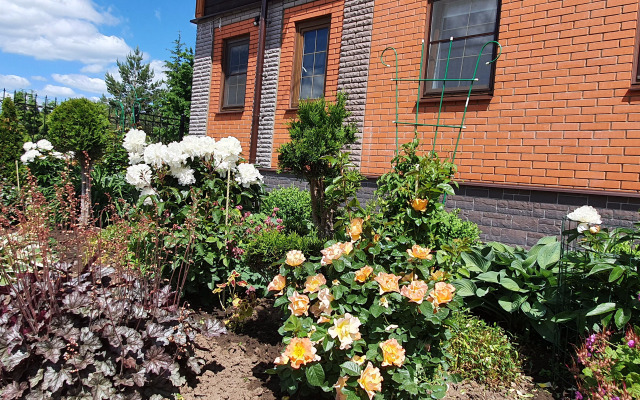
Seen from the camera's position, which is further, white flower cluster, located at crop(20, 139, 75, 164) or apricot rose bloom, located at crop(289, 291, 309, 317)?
white flower cluster, located at crop(20, 139, 75, 164)

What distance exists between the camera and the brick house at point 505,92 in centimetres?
433

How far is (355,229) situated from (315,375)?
2.94 feet

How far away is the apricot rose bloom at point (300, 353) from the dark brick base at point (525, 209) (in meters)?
3.57

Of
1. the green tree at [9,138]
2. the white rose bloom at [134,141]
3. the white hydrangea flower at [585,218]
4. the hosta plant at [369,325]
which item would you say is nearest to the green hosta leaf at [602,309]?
the white hydrangea flower at [585,218]

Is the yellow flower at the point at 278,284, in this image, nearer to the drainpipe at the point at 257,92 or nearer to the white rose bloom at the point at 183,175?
the white rose bloom at the point at 183,175

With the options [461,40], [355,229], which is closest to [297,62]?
[461,40]

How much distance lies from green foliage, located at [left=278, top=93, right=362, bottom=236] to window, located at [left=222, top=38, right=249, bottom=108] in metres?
4.84

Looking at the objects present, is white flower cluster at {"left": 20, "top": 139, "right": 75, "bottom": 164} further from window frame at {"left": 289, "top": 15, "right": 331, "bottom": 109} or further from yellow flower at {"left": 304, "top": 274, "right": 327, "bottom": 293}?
yellow flower at {"left": 304, "top": 274, "right": 327, "bottom": 293}

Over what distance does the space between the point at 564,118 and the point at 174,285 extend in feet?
14.4

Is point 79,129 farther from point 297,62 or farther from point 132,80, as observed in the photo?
point 132,80

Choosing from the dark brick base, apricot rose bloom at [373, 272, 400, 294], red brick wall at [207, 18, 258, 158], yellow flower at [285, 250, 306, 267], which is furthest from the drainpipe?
apricot rose bloom at [373, 272, 400, 294]

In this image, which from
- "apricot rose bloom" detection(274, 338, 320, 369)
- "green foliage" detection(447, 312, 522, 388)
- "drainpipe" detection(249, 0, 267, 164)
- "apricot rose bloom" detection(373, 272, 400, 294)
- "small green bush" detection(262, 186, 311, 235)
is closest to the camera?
"apricot rose bloom" detection(274, 338, 320, 369)

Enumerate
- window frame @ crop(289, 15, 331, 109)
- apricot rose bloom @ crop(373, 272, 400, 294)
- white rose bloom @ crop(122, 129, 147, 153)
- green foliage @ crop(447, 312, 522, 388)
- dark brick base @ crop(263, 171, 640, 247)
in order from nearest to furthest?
apricot rose bloom @ crop(373, 272, 400, 294) < green foliage @ crop(447, 312, 522, 388) < white rose bloom @ crop(122, 129, 147, 153) < dark brick base @ crop(263, 171, 640, 247) < window frame @ crop(289, 15, 331, 109)

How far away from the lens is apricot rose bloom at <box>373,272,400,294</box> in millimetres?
2252
